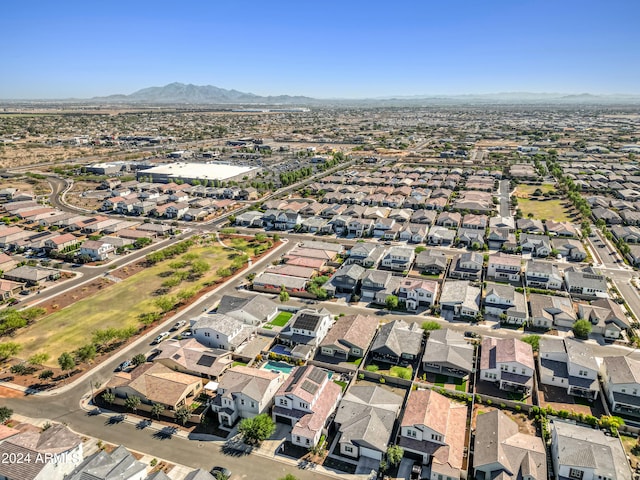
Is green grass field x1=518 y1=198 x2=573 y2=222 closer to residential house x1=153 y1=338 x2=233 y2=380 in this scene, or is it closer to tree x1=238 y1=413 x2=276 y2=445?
residential house x1=153 y1=338 x2=233 y2=380

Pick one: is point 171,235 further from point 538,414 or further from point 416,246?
point 538,414

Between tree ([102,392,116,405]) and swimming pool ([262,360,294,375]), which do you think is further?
swimming pool ([262,360,294,375])

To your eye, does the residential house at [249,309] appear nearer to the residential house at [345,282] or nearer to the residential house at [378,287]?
the residential house at [345,282]

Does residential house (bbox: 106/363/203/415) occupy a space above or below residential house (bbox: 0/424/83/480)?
below

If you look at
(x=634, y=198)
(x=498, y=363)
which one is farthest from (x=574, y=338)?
(x=634, y=198)

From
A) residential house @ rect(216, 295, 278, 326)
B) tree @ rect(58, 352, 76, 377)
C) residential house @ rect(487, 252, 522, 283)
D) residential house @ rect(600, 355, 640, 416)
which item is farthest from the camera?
residential house @ rect(487, 252, 522, 283)

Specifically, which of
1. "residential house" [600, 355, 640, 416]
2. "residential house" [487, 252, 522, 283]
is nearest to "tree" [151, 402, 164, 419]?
"residential house" [600, 355, 640, 416]
